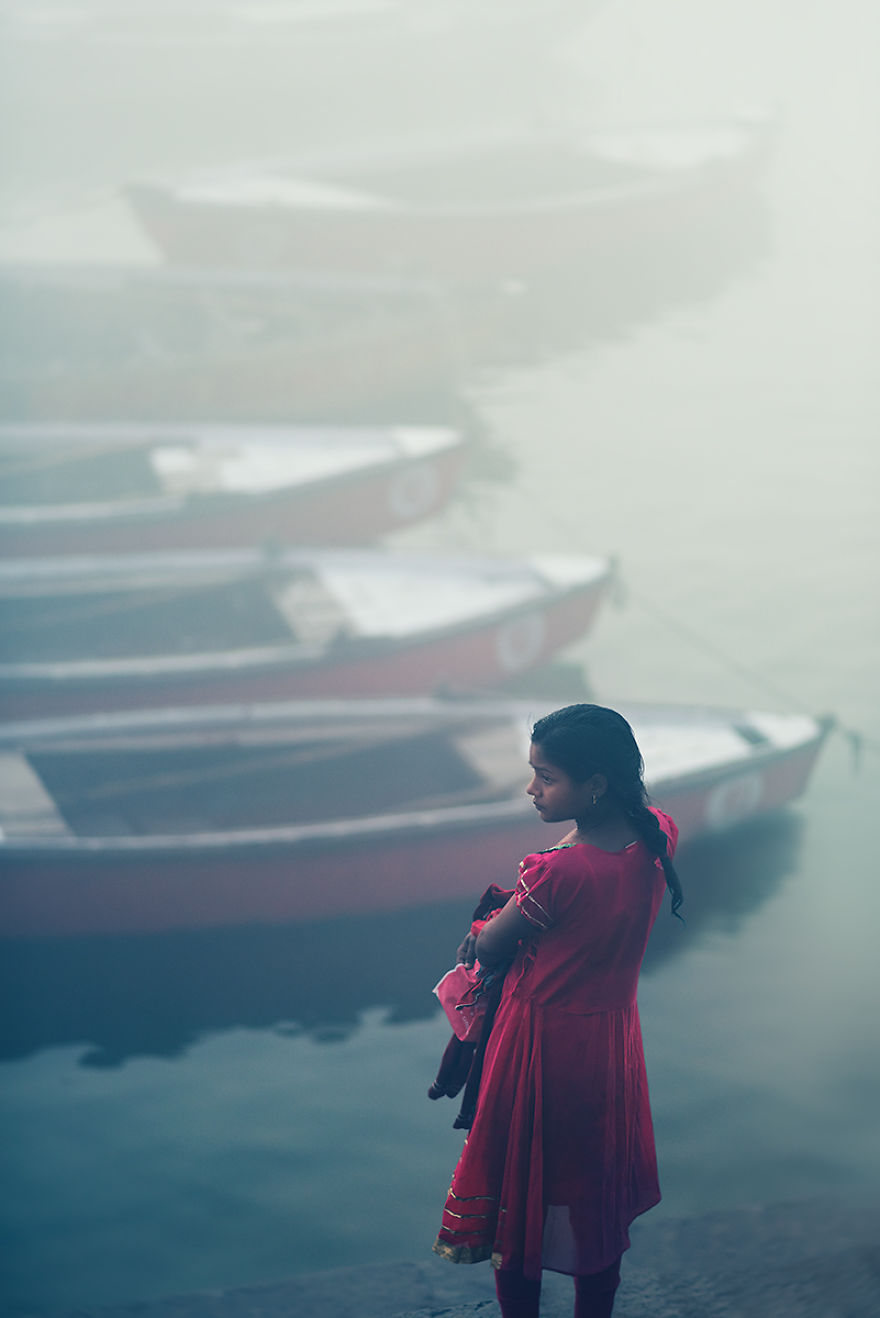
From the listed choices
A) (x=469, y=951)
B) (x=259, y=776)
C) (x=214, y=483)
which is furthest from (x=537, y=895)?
(x=214, y=483)

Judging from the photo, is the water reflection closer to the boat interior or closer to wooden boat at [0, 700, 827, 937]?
wooden boat at [0, 700, 827, 937]

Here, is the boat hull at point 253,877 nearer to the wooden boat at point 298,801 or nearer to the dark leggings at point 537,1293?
the wooden boat at point 298,801

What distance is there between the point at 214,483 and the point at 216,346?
3.91 metres

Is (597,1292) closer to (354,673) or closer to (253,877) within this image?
(253,877)

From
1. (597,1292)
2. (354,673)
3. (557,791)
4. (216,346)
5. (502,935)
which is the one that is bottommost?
(597,1292)

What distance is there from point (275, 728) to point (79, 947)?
1.48m

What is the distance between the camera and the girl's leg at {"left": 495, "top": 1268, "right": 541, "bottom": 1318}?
7.63 feet

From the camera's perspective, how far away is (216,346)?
1334 centimetres

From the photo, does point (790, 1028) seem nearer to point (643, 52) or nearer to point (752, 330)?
point (752, 330)

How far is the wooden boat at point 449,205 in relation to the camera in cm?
1627

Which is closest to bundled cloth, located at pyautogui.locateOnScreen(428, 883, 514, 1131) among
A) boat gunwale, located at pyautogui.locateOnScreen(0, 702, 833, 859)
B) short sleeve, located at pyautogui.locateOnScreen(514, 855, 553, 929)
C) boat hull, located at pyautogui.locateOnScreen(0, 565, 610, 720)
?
short sleeve, located at pyautogui.locateOnScreen(514, 855, 553, 929)

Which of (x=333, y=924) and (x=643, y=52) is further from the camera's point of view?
(x=643, y=52)

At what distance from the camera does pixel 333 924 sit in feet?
21.0

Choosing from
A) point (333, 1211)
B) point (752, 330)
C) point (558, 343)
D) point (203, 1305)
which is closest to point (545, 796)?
point (203, 1305)
